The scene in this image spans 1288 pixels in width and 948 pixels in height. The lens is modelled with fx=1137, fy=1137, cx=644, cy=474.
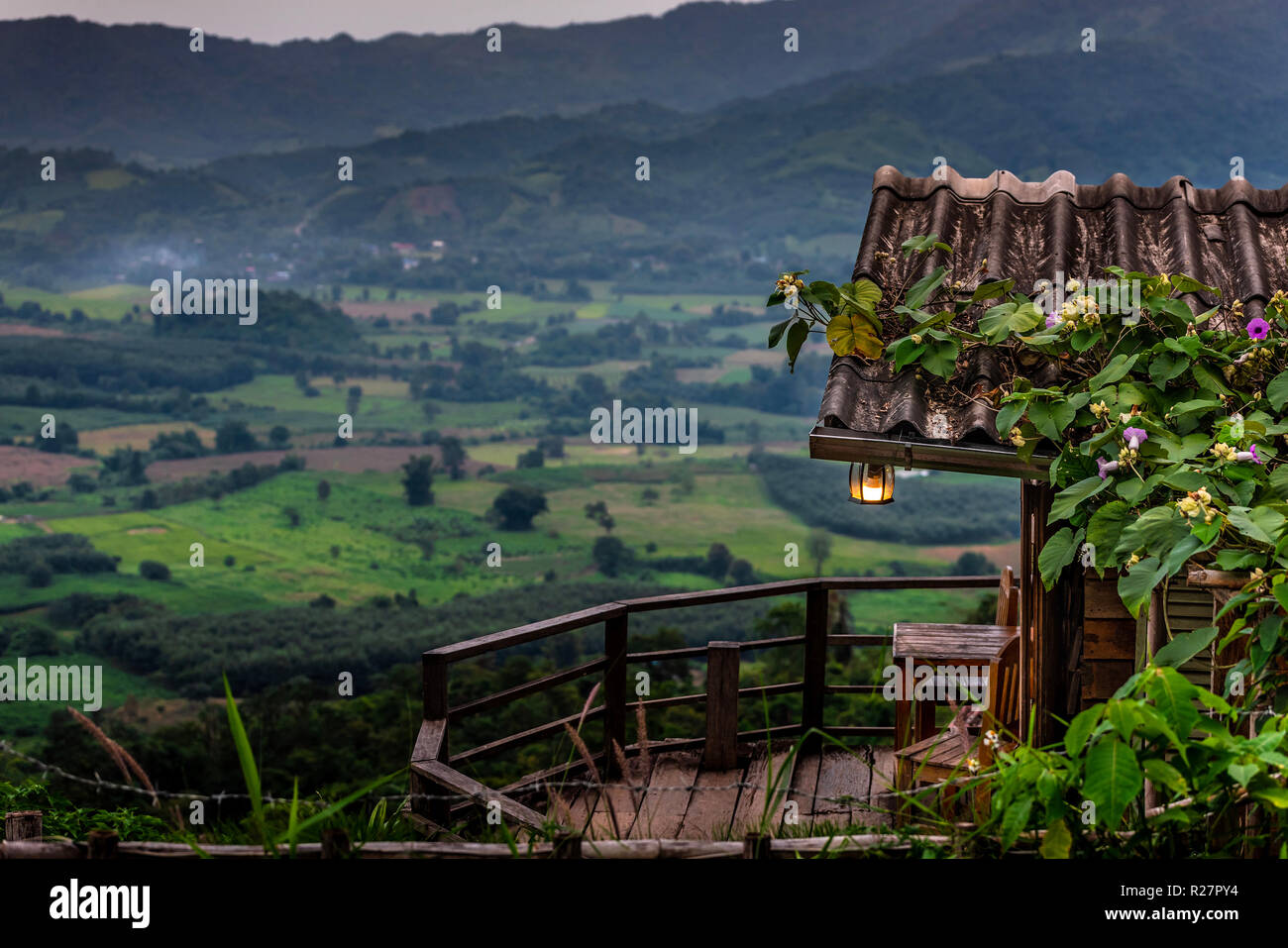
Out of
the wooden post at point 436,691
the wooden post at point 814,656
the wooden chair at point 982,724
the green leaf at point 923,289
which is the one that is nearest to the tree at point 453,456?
the wooden post at point 814,656

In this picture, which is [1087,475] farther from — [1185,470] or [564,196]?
[564,196]

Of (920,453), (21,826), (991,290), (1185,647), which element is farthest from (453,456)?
(1185,647)

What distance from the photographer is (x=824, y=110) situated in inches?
3541

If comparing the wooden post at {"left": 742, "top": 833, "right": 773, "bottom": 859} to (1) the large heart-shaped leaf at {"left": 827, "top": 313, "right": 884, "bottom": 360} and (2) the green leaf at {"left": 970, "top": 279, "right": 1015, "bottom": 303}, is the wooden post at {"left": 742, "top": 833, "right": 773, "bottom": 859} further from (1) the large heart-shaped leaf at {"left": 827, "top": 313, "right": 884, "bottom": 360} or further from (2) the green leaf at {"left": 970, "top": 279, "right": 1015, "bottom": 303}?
(2) the green leaf at {"left": 970, "top": 279, "right": 1015, "bottom": 303}

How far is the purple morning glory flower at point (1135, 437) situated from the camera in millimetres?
3312

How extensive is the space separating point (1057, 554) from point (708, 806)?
2.55 m

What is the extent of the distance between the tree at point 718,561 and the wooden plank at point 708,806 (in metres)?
46.1

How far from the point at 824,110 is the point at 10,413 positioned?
202 feet

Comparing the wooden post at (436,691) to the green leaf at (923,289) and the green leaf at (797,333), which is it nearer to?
the green leaf at (797,333)

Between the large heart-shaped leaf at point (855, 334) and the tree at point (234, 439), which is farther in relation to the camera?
the tree at point (234, 439)

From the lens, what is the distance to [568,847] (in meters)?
2.36

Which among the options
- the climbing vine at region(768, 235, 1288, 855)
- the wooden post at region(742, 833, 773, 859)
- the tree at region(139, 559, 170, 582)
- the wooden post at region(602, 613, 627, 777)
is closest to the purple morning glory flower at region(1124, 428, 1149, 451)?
the climbing vine at region(768, 235, 1288, 855)

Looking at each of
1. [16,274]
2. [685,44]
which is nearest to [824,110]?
[685,44]

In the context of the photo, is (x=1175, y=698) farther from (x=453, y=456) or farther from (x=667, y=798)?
(x=453, y=456)
